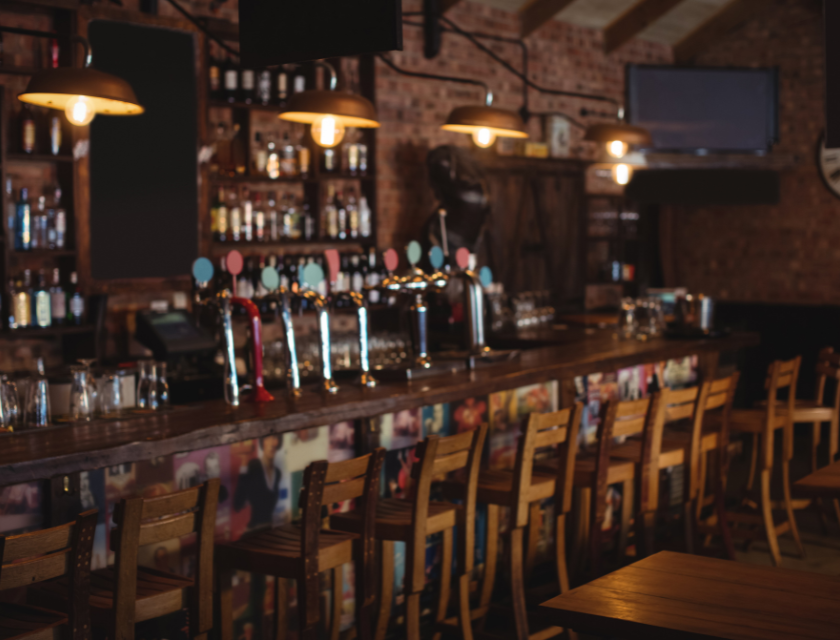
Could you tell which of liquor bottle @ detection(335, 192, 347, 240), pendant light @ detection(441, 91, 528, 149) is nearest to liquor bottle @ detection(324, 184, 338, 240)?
liquor bottle @ detection(335, 192, 347, 240)

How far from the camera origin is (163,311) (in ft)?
18.2

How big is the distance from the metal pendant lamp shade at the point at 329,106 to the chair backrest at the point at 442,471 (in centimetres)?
131

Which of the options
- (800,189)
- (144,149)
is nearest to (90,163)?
(144,149)

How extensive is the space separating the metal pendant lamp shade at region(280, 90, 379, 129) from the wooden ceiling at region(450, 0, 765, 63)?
436 cm

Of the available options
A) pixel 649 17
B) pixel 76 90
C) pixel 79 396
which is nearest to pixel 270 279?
pixel 79 396

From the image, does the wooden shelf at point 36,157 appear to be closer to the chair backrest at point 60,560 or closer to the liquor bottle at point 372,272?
the liquor bottle at point 372,272

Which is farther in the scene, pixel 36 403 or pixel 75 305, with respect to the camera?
pixel 75 305

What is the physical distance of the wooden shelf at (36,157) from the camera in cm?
500

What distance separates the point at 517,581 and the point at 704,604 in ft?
5.42

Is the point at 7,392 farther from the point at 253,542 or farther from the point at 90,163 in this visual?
the point at 90,163

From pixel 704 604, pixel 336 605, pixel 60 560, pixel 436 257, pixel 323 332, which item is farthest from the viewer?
pixel 436 257

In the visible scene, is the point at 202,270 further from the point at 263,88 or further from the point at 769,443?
the point at 263,88

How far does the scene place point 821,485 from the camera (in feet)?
9.14

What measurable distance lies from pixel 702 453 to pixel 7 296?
3.61 meters
